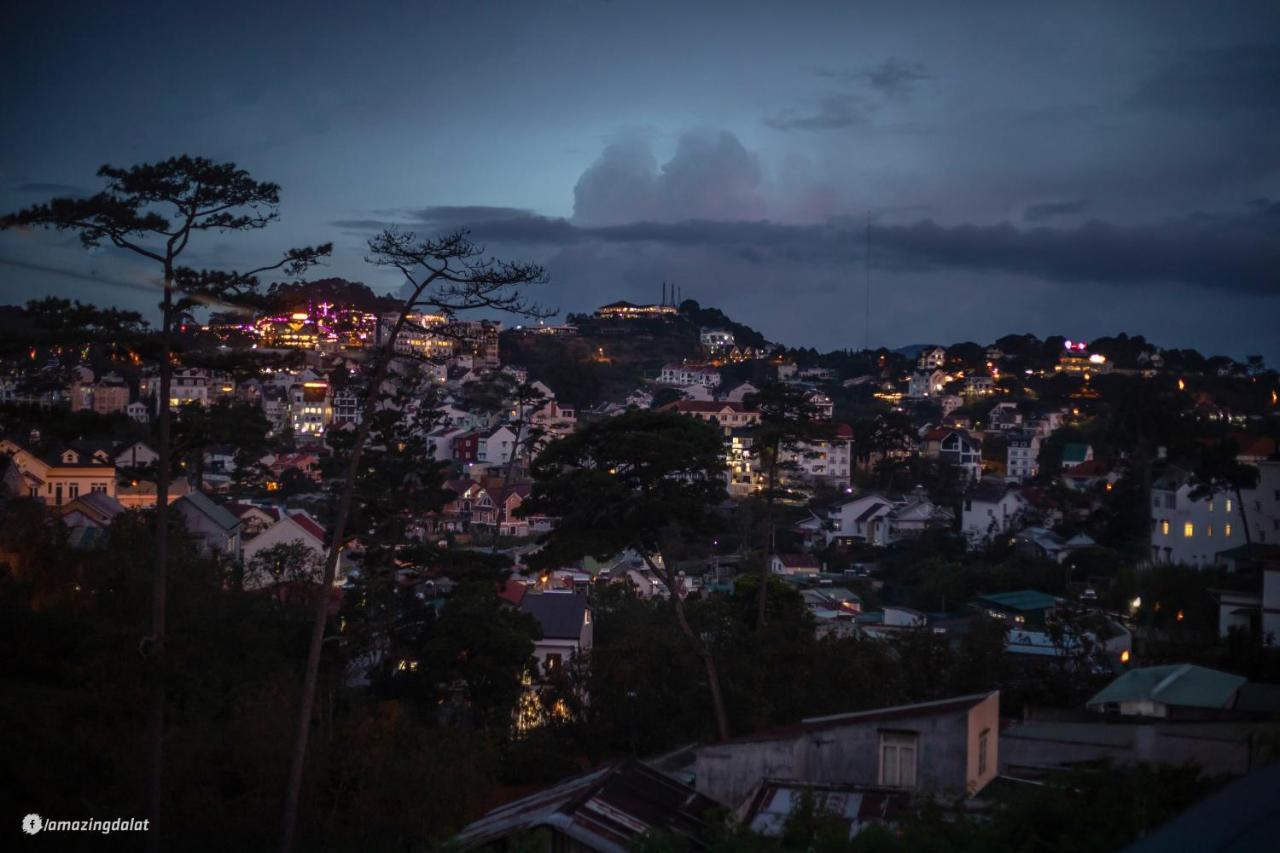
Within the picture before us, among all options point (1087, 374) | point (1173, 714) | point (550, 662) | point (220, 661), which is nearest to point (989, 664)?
point (1173, 714)

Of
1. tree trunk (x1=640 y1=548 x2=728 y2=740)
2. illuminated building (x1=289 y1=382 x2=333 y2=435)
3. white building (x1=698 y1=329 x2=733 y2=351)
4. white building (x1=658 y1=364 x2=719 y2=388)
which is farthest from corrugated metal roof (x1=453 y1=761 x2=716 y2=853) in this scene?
white building (x1=698 y1=329 x2=733 y2=351)

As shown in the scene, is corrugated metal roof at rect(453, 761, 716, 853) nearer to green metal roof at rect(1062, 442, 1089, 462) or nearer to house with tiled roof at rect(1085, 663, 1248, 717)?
house with tiled roof at rect(1085, 663, 1248, 717)

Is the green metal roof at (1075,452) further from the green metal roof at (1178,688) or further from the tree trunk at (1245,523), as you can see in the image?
the green metal roof at (1178,688)

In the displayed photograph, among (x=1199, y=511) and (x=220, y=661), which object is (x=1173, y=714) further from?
(x=1199, y=511)

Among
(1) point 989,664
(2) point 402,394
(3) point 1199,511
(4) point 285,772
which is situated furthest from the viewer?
(3) point 1199,511

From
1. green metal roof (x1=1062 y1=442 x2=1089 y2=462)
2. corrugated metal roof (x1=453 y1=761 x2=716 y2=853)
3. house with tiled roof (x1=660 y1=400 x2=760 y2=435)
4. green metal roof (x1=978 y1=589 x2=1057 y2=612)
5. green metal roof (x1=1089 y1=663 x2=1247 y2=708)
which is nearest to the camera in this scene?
corrugated metal roof (x1=453 y1=761 x2=716 y2=853)

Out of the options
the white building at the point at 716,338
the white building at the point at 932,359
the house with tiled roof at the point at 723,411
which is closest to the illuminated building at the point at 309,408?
the house with tiled roof at the point at 723,411
